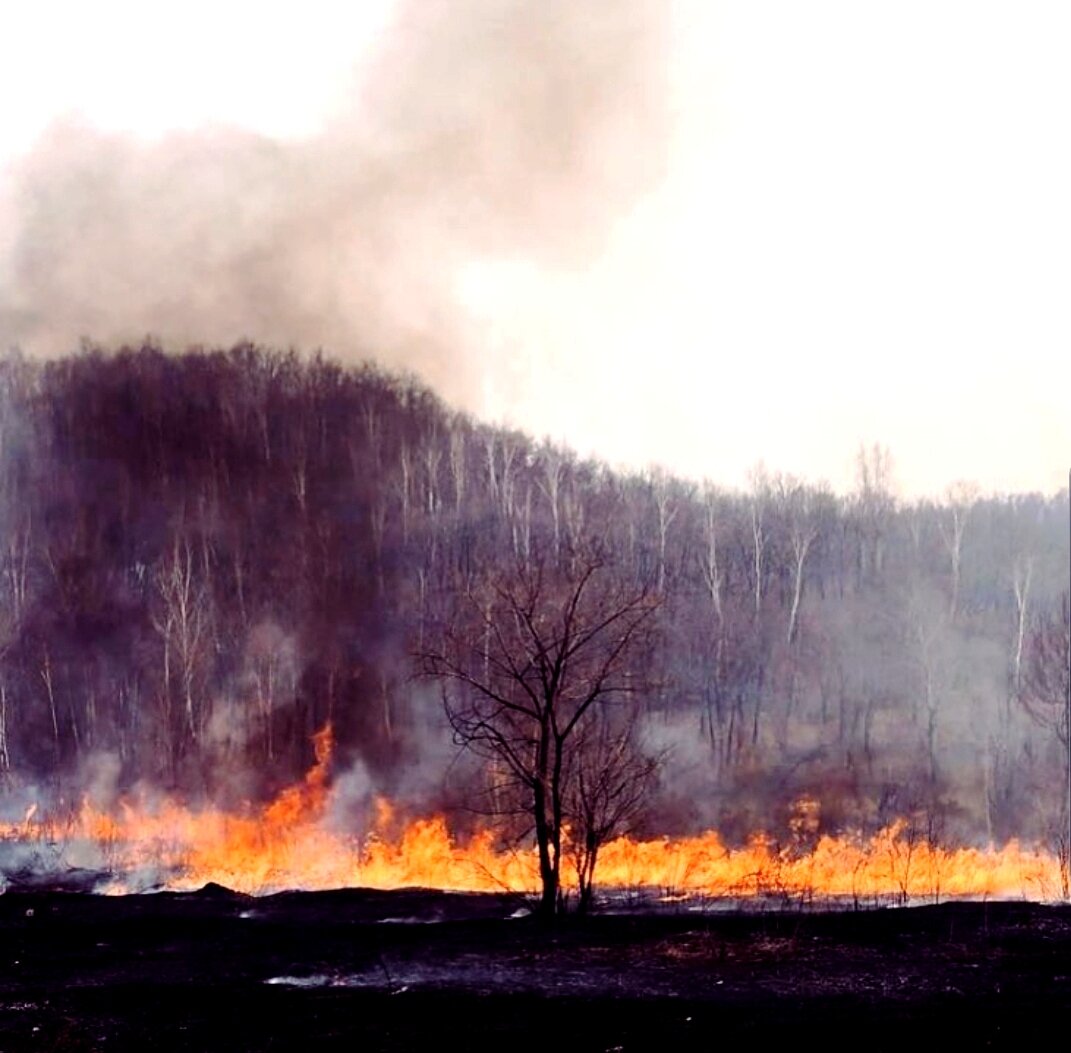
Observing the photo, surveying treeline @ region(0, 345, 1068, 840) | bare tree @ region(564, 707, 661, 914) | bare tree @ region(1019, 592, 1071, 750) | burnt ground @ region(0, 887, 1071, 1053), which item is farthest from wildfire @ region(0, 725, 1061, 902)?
burnt ground @ region(0, 887, 1071, 1053)

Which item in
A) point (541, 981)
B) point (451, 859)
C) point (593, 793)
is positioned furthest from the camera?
point (451, 859)

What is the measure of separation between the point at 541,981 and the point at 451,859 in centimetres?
1397

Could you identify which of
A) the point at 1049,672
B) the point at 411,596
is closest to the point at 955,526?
the point at 1049,672

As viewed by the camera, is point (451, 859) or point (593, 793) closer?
point (593, 793)

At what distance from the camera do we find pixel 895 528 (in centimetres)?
3947

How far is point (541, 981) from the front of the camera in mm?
12445

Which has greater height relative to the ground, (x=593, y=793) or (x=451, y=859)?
(x=593, y=793)

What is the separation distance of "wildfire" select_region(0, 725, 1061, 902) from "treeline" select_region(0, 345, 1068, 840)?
1.61 meters

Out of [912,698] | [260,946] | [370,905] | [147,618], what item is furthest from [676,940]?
[147,618]

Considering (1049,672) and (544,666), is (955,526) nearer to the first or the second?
(1049,672)

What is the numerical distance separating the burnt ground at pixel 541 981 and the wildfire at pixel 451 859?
6821 millimetres

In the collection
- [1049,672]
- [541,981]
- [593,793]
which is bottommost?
[541,981]

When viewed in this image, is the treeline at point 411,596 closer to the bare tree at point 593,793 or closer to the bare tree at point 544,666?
the bare tree at point 544,666

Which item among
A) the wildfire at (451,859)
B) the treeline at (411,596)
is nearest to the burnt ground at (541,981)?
the wildfire at (451,859)
